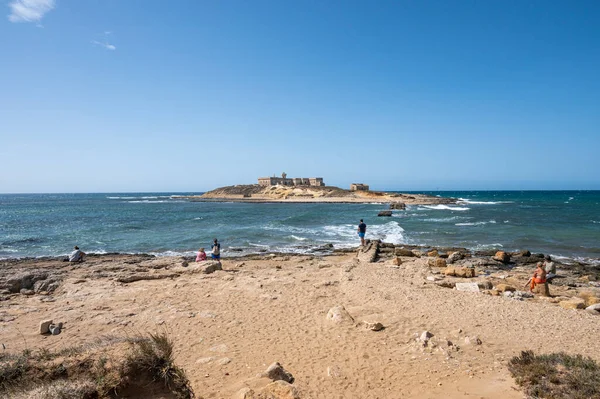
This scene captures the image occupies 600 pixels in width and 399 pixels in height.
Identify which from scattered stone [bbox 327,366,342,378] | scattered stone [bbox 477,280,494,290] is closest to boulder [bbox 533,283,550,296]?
scattered stone [bbox 477,280,494,290]

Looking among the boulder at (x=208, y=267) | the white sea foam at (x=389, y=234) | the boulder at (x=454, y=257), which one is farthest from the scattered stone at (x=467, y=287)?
the white sea foam at (x=389, y=234)

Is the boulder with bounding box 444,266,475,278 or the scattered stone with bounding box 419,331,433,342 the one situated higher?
the scattered stone with bounding box 419,331,433,342

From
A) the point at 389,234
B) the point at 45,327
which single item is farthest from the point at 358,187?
the point at 45,327

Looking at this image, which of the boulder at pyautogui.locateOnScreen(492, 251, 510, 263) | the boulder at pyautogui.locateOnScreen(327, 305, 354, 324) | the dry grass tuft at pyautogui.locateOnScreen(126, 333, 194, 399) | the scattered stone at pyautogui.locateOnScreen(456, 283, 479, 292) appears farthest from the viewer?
the boulder at pyautogui.locateOnScreen(492, 251, 510, 263)

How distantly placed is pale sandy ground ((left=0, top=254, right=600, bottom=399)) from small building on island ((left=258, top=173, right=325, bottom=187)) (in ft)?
351

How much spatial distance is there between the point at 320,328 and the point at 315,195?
284 ft

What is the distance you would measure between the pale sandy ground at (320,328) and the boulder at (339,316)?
0.18 metres

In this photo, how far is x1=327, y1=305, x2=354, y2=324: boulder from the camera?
822cm

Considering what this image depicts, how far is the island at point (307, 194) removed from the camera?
8212 centimetres

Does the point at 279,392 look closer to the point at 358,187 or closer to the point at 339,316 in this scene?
the point at 339,316

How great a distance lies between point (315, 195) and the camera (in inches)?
3711

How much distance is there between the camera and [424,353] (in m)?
6.61

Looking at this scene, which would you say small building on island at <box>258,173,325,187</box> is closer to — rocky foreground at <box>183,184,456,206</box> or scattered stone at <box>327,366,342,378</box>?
rocky foreground at <box>183,184,456,206</box>

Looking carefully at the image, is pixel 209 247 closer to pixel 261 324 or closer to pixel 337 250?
pixel 337 250
